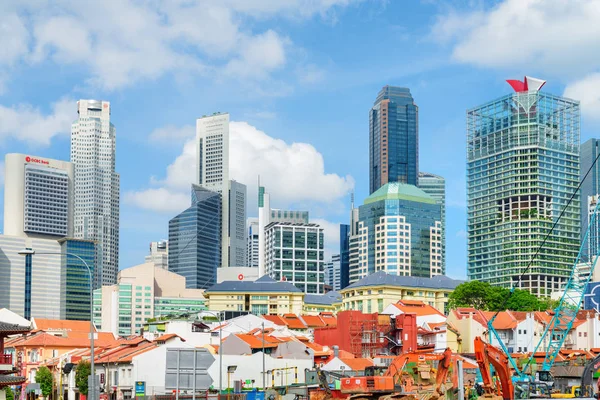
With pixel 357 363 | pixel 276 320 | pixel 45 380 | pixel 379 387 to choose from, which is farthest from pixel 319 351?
pixel 276 320

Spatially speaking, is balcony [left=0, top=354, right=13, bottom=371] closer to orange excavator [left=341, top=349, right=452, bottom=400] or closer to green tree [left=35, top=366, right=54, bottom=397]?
orange excavator [left=341, top=349, right=452, bottom=400]

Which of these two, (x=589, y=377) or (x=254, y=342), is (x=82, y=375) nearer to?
(x=254, y=342)

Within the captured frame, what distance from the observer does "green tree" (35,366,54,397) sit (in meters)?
121

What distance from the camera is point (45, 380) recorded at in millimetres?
121500

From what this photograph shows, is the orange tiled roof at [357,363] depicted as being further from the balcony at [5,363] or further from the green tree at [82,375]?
the balcony at [5,363]

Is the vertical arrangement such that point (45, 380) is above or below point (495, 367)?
below

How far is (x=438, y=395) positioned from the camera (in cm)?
7888

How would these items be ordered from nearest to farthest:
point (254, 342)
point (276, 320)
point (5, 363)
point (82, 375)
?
point (5, 363) → point (82, 375) → point (254, 342) → point (276, 320)

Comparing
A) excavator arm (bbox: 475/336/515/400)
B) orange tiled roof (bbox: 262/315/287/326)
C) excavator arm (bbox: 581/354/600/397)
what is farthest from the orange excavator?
orange tiled roof (bbox: 262/315/287/326)

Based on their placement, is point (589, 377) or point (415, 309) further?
point (415, 309)

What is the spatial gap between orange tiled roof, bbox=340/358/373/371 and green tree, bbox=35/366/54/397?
3709 cm

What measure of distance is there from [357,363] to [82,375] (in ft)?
117

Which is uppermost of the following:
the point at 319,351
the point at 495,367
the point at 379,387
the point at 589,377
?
the point at 495,367

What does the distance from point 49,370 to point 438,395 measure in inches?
2544
